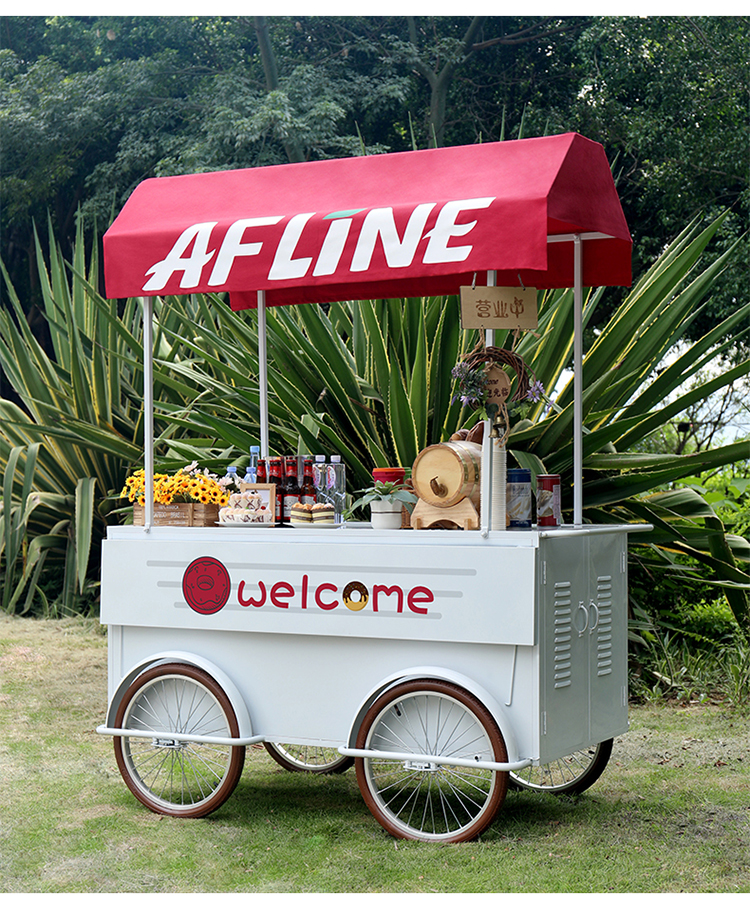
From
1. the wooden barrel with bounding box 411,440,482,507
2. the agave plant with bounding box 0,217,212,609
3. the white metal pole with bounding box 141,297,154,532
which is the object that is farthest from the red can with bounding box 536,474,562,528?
the agave plant with bounding box 0,217,212,609

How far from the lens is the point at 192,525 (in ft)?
13.8

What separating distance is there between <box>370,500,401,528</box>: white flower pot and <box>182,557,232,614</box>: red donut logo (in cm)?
57

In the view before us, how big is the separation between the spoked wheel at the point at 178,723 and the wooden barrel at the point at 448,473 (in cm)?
103

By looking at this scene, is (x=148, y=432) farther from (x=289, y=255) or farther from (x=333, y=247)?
(x=333, y=247)

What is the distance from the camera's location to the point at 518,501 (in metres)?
3.73

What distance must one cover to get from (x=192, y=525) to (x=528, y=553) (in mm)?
1396

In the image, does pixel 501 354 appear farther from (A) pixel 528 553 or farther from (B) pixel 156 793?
(B) pixel 156 793

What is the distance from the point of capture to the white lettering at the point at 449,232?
3515mm

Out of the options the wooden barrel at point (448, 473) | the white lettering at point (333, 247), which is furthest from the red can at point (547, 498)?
the white lettering at point (333, 247)

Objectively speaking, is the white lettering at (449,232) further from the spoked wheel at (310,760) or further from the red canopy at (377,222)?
the spoked wheel at (310,760)

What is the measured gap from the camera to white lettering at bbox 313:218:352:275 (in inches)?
147

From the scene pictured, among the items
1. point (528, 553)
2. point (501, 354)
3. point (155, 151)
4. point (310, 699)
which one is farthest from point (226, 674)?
point (155, 151)

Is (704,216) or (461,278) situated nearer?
(461,278)

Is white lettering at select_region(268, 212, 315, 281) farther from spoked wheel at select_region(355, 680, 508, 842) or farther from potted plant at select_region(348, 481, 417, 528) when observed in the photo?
spoked wheel at select_region(355, 680, 508, 842)
